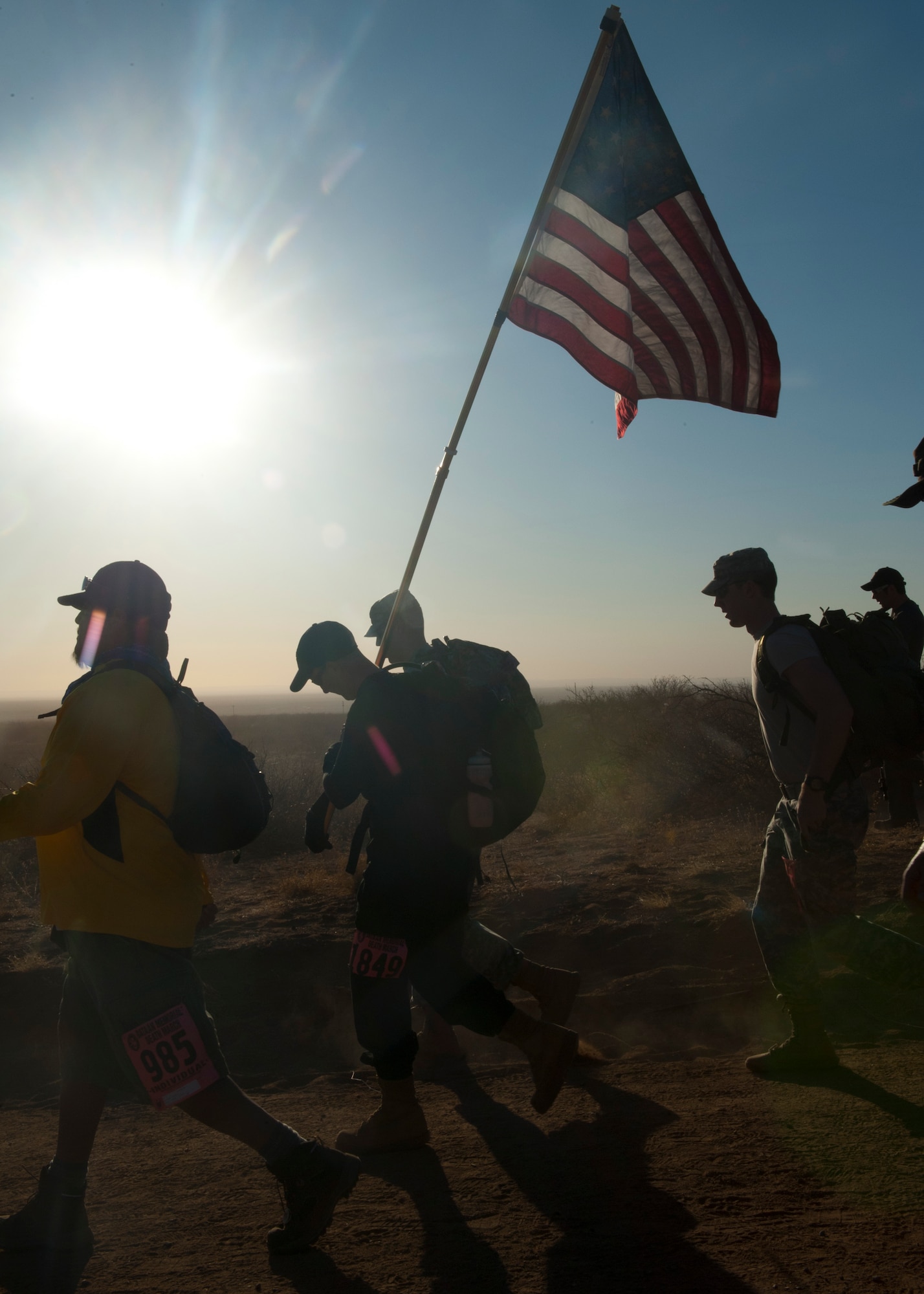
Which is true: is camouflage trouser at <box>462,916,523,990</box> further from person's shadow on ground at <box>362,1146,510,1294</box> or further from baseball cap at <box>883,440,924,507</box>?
baseball cap at <box>883,440,924,507</box>

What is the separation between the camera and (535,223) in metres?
4.23

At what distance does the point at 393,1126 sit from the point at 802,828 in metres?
1.81

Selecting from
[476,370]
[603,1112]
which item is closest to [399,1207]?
[603,1112]

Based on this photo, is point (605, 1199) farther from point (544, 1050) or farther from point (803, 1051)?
point (803, 1051)

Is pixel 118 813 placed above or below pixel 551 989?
above

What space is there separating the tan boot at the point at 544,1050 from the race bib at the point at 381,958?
43cm

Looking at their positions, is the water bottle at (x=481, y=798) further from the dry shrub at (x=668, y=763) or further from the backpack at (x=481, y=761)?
the dry shrub at (x=668, y=763)

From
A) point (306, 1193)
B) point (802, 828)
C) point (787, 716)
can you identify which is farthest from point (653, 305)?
point (306, 1193)

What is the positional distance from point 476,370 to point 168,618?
6.99ft

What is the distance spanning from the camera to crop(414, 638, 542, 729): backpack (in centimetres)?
308

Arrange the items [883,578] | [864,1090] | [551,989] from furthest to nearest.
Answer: [883,578], [551,989], [864,1090]

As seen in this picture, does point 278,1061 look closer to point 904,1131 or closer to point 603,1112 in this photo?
point 603,1112

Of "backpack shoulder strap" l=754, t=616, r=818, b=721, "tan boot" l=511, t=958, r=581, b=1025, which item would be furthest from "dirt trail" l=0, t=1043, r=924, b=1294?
"backpack shoulder strap" l=754, t=616, r=818, b=721

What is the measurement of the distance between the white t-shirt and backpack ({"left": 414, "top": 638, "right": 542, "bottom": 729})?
3.26 feet
